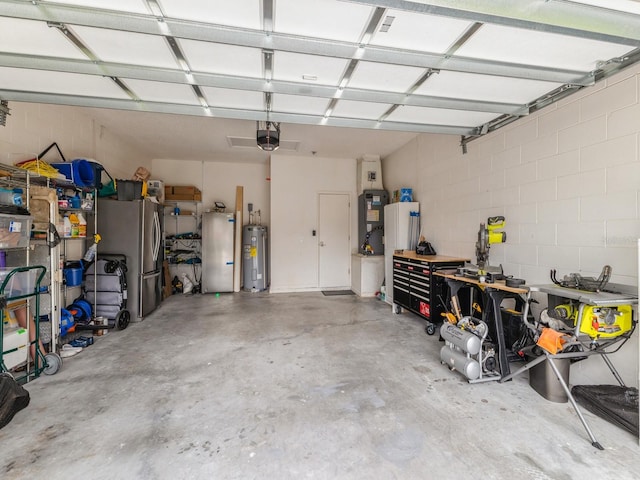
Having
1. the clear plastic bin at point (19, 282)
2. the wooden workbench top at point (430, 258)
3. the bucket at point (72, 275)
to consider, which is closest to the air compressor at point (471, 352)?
the wooden workbench top at point (430, 258)

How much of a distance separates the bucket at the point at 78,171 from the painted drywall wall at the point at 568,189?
498 centimetres

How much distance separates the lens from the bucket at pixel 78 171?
11.4ft

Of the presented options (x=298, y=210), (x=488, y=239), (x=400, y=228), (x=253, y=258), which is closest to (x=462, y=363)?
(x=488, y=239)

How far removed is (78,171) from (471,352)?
480cm

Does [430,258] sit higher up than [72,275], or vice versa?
[430,258]

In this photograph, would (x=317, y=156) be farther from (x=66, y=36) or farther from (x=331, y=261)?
(x=66, y=36)

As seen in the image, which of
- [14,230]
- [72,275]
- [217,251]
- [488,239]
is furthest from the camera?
[217,251]

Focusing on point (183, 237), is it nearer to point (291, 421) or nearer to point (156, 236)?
point (156, 236)

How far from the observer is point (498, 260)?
11.5 feet

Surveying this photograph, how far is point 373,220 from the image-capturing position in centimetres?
616

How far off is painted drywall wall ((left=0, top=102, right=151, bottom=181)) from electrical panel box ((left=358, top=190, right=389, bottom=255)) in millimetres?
4744

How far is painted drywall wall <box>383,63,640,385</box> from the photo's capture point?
221cm

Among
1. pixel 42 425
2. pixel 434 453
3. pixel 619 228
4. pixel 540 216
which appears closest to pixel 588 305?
pixel 619 228

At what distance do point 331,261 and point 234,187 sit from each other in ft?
9.74
